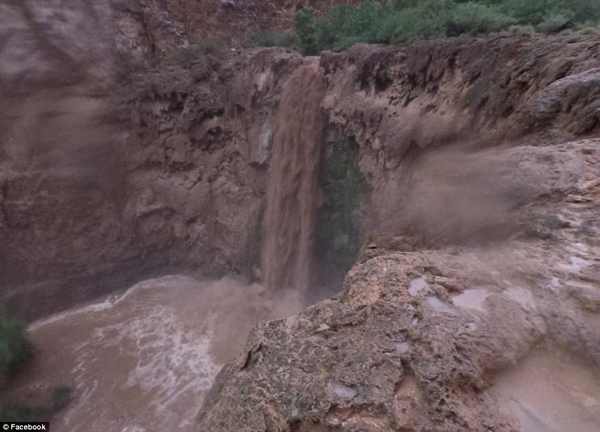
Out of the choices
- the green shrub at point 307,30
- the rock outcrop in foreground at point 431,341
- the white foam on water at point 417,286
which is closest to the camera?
the rock outcrop in foreground at point 431,341

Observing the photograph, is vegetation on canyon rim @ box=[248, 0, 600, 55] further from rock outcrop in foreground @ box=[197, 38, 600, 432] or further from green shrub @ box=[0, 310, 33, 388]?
green shrub @ box=[0, 310, 33, 388]

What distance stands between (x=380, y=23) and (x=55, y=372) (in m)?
9.25

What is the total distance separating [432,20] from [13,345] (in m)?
9.39

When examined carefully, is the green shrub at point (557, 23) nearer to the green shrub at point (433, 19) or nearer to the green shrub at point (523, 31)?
the green shrub at point (433, 19)

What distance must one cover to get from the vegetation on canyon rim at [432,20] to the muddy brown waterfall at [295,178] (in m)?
1.46

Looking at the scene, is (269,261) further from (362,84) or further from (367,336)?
(367,336)

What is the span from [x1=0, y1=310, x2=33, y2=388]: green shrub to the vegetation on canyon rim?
337 inches

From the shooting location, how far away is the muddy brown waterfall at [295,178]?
25.1 ft

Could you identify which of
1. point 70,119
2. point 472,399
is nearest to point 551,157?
point 472,399

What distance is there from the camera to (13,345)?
6.68 meters

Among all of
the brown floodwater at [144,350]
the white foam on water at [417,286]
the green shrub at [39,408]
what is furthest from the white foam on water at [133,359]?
the white foam on water at [417,286]

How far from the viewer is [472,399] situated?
1.55m

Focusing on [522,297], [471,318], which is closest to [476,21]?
[522,297]

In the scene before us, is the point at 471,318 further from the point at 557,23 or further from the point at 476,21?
the point at 476,21
